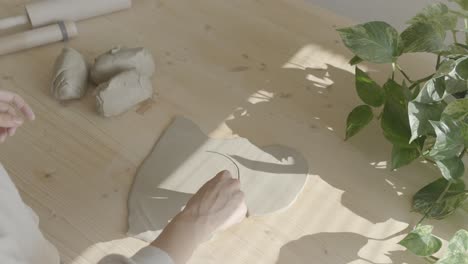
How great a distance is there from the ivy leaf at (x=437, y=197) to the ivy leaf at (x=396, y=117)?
0.27ft

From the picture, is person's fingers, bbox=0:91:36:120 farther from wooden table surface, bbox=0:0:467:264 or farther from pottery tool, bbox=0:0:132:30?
pottery tool, bbox=0:0:132:30

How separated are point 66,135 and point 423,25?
2.15 feet

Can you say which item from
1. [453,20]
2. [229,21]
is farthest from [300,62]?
[453,20]

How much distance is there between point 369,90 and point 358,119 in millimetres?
56

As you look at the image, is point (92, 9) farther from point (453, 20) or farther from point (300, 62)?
point (453, 20)

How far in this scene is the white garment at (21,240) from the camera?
590mm

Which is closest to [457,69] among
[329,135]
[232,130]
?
[329,135]

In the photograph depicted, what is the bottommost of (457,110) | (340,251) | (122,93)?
(340,251)

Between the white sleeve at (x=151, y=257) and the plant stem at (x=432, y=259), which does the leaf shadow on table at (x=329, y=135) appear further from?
the white sleeve at (x=151, y=257)

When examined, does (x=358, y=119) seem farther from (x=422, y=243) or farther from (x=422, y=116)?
(x=422, y=243)

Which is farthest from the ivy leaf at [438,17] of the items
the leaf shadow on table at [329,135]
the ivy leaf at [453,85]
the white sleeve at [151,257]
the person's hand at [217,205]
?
the white sleeve at [151,257]

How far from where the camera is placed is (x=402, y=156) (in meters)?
0.95

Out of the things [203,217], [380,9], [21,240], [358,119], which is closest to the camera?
[21,240]

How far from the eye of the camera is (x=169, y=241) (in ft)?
2.34
